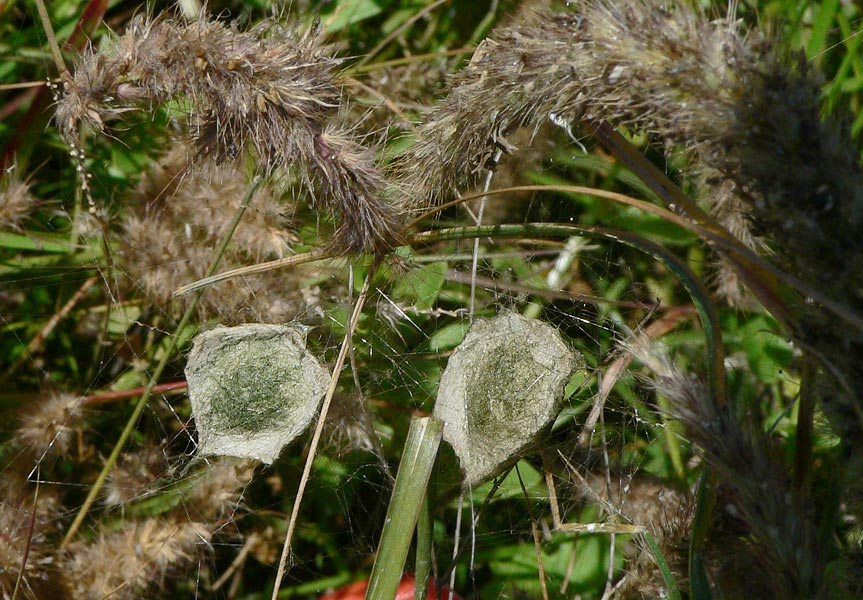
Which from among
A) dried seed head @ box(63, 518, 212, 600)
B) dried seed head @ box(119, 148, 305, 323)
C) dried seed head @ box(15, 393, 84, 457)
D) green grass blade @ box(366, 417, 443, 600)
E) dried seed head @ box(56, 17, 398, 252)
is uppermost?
dried seed head @ box(56, 17, 398, 252)

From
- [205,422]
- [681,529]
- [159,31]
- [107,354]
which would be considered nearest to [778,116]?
[681,529]

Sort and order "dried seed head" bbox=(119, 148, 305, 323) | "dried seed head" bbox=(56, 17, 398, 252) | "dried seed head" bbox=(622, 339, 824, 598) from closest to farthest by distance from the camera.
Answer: "dried seed head" bbox=(622, 339, 824, 598) < "dried seed head" bbox=(56, 17, 398, 252) < "dried seed head" bbox=(119, 148, 305, 323)

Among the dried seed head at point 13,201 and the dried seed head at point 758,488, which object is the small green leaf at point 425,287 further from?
the dried seed head at point 13,201

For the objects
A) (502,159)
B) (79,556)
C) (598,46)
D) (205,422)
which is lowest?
(79,556)

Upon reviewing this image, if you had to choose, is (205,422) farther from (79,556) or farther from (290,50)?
(290,50)

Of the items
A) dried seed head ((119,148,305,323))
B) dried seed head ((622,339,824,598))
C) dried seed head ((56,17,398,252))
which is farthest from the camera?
dried seed head ((119,148,305,323))

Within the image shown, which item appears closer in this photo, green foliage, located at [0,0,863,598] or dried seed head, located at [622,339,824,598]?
dried seed head, located at [622,339,824,598]

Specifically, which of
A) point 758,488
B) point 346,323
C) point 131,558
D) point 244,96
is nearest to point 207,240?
point 346,323

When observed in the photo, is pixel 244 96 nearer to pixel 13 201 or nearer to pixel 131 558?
pixel 13 201

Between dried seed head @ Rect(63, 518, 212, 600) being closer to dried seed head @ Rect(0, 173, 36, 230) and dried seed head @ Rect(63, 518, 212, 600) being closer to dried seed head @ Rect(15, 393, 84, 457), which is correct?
dried seed head @ Rect(15, 393, 84, 457)

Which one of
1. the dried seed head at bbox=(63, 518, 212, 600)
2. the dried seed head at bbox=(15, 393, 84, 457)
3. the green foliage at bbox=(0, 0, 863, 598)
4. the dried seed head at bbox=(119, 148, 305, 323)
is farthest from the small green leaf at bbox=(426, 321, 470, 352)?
the dried seed head at bbox=(15, 393, 84, 457)

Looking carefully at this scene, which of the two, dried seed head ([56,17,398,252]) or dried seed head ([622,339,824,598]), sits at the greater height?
dried seed head ([56,17,398,252])
